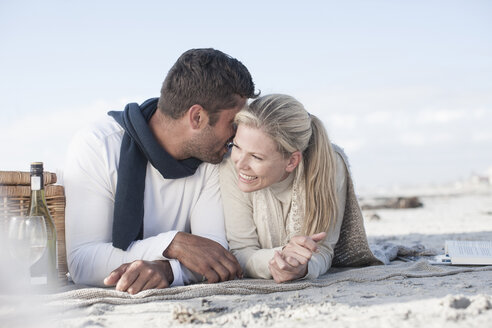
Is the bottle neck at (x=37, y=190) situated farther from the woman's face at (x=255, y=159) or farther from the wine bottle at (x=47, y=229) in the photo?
the woman's face at (x=255, y=159)

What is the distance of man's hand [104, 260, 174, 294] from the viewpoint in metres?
3.15

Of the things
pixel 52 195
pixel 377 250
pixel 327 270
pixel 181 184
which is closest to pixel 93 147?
pixel 52 195

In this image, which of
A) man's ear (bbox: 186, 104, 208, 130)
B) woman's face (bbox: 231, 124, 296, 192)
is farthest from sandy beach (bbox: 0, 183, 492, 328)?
man's ear (bbox: 186, 104, 208, 130)

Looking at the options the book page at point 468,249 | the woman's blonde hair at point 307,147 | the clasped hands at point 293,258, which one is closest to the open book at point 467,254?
the book page at point 468,249

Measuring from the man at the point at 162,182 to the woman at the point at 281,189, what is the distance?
0.16m

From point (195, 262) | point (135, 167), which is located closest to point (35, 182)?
point (135, 167)

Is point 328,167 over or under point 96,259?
over

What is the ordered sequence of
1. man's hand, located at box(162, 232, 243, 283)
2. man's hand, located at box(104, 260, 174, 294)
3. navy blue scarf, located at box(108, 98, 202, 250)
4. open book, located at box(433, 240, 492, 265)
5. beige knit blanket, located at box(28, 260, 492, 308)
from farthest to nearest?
open book, located at box(433, 240, 492, 265)
navy blue scarf, located at box(108, 98, 202, 250)
man's hand, located at box(162, 232, 243, 283)
man's hand, located at box(104, 260, 174, 294)
beige knit blanket, located at box(28, 260, 492, 308)

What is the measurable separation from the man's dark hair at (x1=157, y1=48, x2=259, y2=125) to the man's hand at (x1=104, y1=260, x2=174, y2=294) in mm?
1146

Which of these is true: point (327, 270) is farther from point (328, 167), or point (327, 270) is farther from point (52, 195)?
point (52, 195)

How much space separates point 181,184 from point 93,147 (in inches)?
26.5

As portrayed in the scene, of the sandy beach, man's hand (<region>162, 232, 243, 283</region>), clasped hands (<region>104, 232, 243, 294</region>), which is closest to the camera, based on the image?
the sandy beach

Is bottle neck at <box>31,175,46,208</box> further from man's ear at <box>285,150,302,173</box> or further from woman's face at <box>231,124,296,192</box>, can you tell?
man's ear at <box>285,150,302,173</box>

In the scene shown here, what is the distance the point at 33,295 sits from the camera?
315 cm
